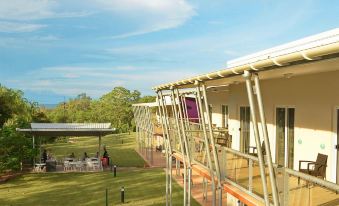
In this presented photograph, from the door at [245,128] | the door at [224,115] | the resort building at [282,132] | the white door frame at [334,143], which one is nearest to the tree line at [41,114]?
the door at [224,115]

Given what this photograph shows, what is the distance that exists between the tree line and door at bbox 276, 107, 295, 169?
1701 centimetres

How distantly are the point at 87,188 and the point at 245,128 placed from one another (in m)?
10.5

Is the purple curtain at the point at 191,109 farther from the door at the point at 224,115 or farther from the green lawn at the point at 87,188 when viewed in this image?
the door at the point at 224,115

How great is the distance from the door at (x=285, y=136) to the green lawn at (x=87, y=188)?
684 centimetres

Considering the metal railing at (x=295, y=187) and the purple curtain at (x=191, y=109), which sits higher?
the purple curtain at (x=191, y=109)

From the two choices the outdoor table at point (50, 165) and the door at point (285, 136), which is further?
the outdoor table at point (50, 165)

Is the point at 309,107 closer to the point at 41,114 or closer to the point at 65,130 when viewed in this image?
the point at 65,130

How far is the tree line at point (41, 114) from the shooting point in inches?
1019

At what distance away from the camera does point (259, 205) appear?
8.34 metres

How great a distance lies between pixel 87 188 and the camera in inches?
904

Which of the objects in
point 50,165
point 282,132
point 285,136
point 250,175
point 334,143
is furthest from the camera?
point 50,165

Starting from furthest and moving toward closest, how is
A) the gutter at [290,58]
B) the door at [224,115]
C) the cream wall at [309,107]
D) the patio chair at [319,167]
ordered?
the door at [224,115] < the cream wall at [309,107] < the patio chair at [319,167] < the gutter at [290,58]

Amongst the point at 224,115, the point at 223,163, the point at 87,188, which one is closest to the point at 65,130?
the point at 87,188

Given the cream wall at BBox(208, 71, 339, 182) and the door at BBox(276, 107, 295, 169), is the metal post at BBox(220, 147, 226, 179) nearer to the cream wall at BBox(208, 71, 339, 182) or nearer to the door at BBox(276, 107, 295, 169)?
the cream wall at BBox(208, 71, 339, 182)
